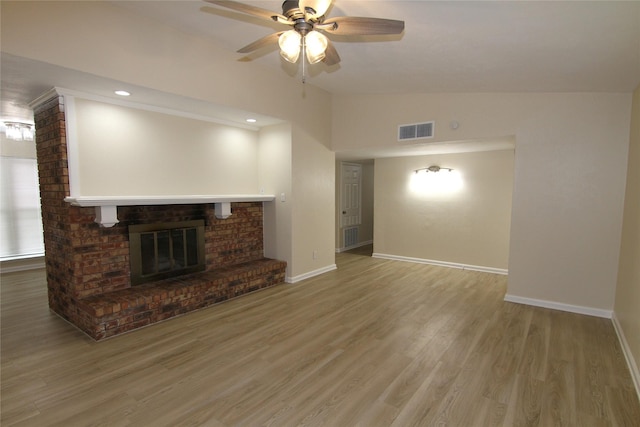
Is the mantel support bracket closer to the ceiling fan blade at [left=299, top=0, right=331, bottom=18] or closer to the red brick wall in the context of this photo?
the red brick wall

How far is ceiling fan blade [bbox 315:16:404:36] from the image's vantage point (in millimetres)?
1948

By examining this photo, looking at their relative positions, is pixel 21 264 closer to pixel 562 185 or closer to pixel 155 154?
pixel 155 154

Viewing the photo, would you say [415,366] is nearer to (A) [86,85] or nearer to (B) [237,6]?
(B) [237,6]

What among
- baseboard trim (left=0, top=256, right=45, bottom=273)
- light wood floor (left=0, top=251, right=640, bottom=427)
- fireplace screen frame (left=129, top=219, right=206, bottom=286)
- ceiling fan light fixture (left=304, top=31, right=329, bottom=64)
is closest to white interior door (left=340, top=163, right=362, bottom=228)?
light wood floor (left=0, top=251, right=640, bottom=427)

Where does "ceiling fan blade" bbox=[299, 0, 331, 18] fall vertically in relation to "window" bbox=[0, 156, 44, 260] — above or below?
above

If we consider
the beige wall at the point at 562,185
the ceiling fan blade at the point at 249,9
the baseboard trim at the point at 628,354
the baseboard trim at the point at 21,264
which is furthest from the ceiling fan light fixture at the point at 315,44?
the baseboard trim at the point at 21,264

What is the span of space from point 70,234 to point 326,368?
282cm

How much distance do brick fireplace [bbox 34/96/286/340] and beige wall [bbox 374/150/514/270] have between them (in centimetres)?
348

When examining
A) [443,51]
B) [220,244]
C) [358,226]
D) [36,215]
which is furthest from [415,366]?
[36,215]

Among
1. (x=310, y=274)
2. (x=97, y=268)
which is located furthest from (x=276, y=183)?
(x=97, y=268)

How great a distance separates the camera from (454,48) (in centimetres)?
275

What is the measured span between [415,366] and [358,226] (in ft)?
17.6

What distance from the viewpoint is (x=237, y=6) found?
1.89m

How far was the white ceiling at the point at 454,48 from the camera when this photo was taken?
6.69 feet
